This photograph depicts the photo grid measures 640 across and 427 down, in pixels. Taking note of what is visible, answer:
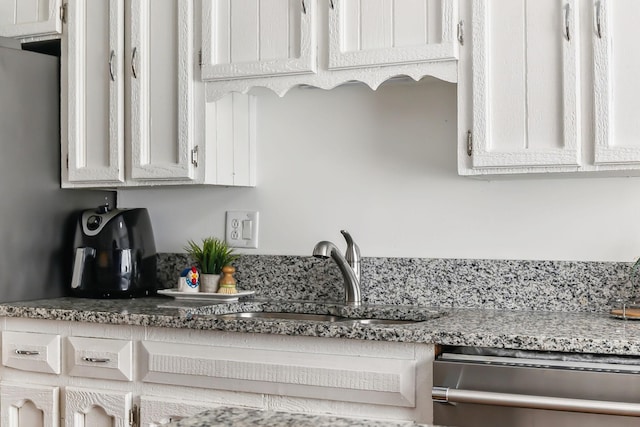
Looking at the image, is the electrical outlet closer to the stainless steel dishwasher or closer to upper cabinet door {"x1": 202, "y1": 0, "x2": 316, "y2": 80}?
upper cabinet door {"x1": 202, "y1": 0, "x2": 316, "y2": 80}

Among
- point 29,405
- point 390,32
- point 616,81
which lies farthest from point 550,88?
point 29,405

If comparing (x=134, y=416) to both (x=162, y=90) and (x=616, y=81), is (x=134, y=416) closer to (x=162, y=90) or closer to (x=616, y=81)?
(x=162, y=90)

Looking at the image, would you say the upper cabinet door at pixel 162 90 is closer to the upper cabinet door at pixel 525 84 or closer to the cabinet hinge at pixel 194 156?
the cabinet hinge at pixel 194 156

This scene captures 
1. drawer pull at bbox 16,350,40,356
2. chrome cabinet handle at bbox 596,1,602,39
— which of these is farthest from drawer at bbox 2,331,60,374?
chrome cabinet handle at bbox 596,1,602,39

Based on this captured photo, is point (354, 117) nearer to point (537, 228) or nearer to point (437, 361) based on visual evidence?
point (537, 228)

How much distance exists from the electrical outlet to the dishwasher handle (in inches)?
46.0

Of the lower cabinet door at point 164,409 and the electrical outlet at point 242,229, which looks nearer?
the lower cabinet door at point 164,409

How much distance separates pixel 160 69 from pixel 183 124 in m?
0.22

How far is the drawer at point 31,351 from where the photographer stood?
2.63 metres

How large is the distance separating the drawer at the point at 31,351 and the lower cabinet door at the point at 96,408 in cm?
11

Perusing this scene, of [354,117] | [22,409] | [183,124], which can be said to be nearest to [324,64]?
[354,117]

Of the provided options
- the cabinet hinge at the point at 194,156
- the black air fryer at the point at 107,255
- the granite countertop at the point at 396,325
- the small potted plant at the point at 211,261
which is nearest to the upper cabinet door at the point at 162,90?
the cabinet hinge at the point at 194,156

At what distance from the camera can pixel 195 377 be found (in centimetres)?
240

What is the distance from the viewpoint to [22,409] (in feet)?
8.86
